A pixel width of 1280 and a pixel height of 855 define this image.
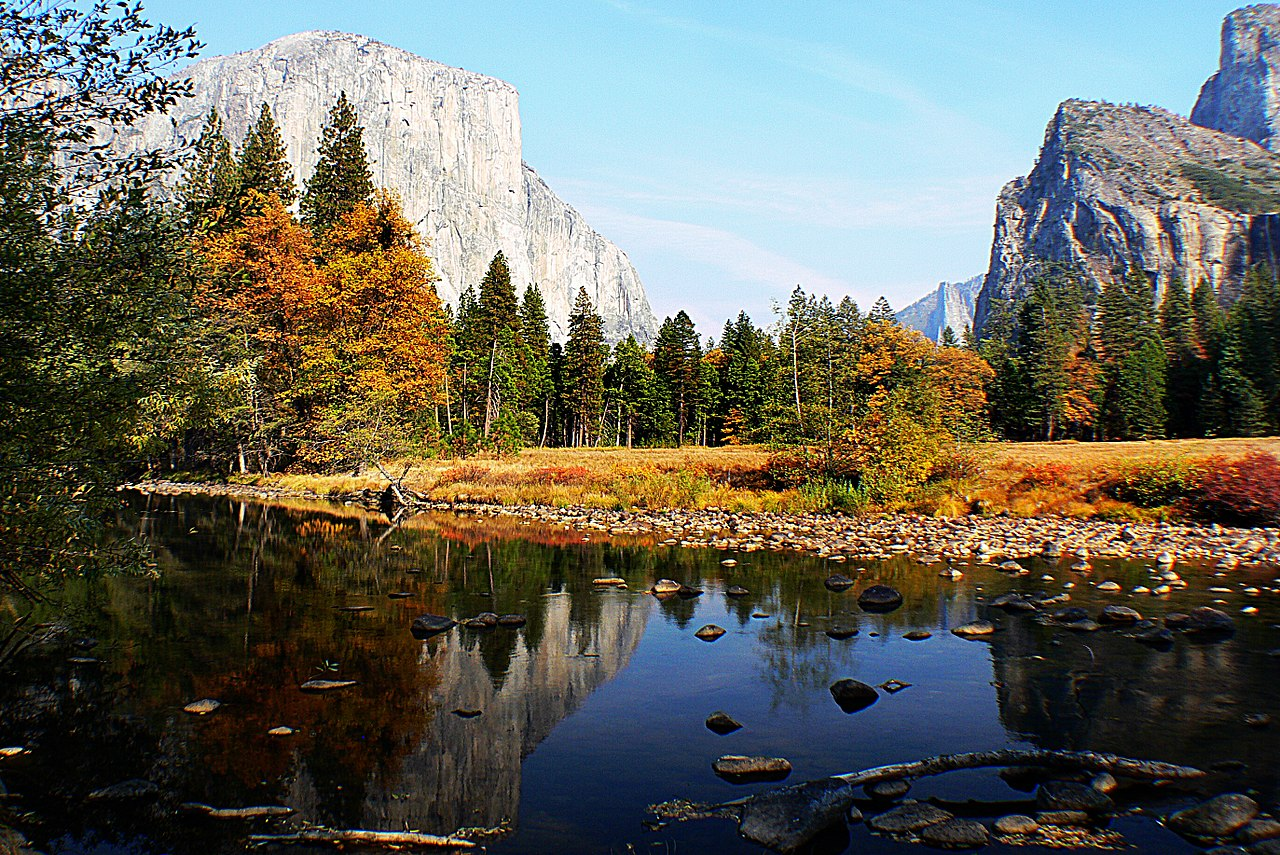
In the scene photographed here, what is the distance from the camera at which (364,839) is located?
18.9ft

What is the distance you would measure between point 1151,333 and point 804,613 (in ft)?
316

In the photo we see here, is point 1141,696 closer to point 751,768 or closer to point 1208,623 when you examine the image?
point 1208,623

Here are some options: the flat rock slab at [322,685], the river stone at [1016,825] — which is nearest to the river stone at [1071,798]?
the river stone at [1016,825]

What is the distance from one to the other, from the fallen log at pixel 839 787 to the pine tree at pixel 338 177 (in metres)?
48.7

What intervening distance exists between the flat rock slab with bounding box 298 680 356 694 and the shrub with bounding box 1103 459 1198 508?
81.5 ft

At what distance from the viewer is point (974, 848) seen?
5691mm

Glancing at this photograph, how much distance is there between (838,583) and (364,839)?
38.6ft

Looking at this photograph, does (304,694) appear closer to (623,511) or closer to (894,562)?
(894,562)

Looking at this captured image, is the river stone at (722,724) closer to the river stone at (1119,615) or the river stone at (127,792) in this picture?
the river stone at (127,792)

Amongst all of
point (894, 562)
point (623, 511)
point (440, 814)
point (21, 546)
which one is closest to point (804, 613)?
point (894, 562)

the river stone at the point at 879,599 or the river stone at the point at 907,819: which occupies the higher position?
the river stone at the point at 879,599

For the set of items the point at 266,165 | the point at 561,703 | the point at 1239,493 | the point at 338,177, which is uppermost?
the point at 266,165

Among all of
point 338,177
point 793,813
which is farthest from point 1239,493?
point 338,177

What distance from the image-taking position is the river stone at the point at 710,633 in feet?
40.0
